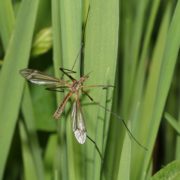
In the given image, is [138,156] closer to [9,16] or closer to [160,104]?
[160,104]

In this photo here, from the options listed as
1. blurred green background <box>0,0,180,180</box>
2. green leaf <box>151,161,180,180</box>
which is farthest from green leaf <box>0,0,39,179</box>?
green leaf <box>151,161,180,180</box>

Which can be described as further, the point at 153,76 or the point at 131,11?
the point at 131,11

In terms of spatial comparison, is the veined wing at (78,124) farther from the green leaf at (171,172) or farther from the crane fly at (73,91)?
the green leaf at (171,172)

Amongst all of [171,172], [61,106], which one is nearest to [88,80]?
[61,106]

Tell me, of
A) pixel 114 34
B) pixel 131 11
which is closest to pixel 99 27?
pixel 114 34

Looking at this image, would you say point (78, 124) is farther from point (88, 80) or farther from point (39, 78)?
point (39, 78)

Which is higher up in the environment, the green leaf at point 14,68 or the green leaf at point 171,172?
the green leaf at point 14,68

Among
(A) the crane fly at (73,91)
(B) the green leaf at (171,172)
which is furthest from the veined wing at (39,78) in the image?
(B) the green leaf at (171,172)
